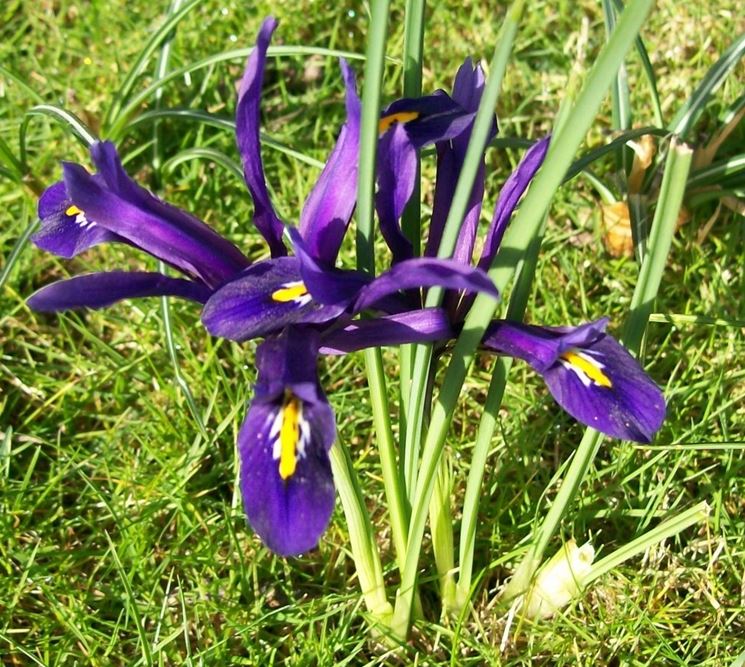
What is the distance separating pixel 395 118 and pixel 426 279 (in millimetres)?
338

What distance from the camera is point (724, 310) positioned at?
88.0 inches

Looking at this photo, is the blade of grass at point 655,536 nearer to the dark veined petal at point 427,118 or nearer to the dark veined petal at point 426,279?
the dark veined petal at point 426,279

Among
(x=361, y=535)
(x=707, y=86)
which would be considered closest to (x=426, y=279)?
(x=361, y=535)

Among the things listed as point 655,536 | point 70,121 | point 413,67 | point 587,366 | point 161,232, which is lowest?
point 655,536

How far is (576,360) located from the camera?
131cm

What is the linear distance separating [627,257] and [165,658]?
139 centimetres

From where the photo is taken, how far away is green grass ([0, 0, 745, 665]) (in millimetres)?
1799

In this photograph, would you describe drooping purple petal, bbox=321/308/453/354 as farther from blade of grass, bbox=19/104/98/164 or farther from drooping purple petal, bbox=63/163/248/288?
blade of grass, bbox=19/104/98/164

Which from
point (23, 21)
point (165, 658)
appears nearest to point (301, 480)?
point (165, 658)

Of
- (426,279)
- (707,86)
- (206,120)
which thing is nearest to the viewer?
(426,279)

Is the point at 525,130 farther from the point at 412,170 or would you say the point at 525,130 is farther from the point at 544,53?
the point at 412,170

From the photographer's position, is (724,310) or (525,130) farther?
(525,130)

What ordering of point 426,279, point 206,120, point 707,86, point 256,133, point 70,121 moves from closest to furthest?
point 426,279 < point 256,133 < point 70,121 < point 707,86 < point 206,120

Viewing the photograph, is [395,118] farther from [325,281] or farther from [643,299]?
[643,299]
